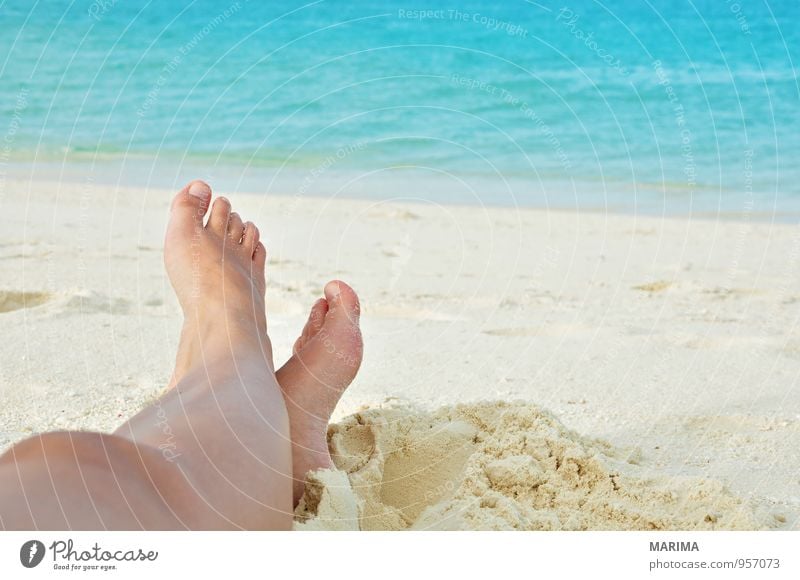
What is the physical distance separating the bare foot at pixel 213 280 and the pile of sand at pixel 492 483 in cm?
33

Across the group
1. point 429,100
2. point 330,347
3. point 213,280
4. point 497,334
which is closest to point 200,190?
point 213,280

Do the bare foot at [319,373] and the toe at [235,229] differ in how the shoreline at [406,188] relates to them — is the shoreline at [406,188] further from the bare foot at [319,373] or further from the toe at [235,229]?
the bare foot at [319,373]

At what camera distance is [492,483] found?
1.80 metres

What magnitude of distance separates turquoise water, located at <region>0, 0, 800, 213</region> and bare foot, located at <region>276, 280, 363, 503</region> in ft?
10.2

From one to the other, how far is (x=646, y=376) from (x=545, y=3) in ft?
32.6

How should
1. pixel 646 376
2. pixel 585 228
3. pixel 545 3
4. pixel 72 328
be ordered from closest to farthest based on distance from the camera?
pixel 646 376 → pixel 72 328 → pixel 585 228 → pixel 545 3

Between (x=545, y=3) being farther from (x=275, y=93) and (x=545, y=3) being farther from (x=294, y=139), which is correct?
(x=294, y=139)

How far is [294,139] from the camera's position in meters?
7.98

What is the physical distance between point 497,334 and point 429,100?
5.69 m

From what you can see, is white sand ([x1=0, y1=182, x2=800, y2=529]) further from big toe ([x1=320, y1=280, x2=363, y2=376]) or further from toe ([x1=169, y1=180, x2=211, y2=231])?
toe ([x1=169, y1=180, x2=211, y2=231])

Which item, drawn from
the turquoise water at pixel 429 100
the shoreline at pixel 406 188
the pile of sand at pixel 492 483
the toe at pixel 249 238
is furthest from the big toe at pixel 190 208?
the shoreline at pixel 406 188

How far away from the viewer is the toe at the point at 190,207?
2.45 m

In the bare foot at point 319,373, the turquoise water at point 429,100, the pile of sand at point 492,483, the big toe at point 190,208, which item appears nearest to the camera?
the pile of sand at point 492,483
